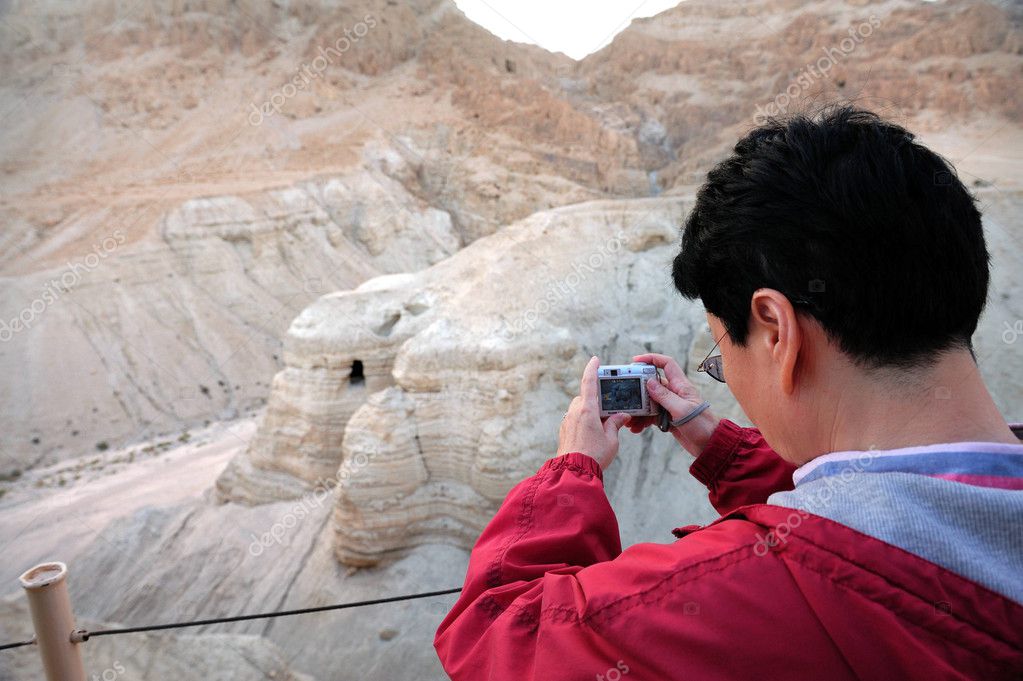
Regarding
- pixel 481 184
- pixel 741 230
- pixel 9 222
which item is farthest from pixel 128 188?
pixel 741 230

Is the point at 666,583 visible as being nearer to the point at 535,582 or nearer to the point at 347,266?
the point at 535,582

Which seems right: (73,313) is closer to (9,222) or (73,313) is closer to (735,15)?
(9,222)

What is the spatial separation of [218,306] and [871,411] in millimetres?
20827

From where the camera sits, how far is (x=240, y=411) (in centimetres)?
1764

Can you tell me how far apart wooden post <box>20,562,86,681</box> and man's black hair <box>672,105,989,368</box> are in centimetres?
294

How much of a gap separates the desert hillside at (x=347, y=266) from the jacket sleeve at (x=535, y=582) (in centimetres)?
495

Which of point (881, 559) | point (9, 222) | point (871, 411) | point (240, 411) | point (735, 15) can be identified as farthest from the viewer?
point (735, 15)

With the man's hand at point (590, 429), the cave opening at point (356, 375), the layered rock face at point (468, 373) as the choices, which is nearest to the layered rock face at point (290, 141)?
the layered rock face at point (468, 373)

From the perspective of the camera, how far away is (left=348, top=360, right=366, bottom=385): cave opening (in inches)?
323

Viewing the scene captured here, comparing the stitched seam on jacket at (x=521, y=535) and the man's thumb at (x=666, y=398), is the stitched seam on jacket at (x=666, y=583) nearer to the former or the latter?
the stitched seam on jacket at (x=521, y=535)

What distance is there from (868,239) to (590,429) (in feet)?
2.61

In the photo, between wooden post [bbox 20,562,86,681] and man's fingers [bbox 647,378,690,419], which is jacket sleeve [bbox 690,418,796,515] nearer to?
man's fingers [bbox 647,378,690,419]

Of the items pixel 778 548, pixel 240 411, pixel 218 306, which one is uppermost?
pixel 778 548

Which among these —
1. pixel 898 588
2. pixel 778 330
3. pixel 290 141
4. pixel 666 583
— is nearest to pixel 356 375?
pixel 778 330
